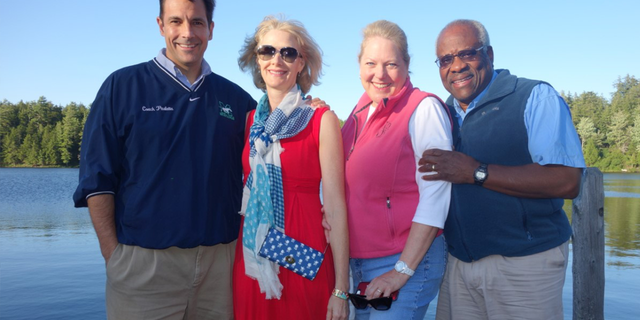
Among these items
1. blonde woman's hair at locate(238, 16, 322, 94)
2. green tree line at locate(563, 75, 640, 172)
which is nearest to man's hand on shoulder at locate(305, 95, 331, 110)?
blonde woman's hair at locate(238, 16, 322, 94)

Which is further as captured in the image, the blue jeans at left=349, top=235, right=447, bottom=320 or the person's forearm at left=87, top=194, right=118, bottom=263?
the person's forearm at left=87, top=194, right=118, bottom=263

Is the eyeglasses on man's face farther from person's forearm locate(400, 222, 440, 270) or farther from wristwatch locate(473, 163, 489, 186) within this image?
person's forearm locate(400, 222, 440, 270)

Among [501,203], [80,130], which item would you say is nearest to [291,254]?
[501,203]

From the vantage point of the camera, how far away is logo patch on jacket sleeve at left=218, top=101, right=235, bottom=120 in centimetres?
358

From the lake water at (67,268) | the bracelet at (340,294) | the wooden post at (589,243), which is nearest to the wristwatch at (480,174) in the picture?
the bracelet at (340,294)

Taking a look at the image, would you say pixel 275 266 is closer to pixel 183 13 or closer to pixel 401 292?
pixel 401 292

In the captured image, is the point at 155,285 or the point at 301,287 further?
the point at 155,285

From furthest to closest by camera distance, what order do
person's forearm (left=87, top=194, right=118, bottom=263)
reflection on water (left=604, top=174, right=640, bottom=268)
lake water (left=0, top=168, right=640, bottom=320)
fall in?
1. reflection on water (left=604, top=174, right=640, bottom=268)
2. lake water (left=0, top=168, right=640, bottom=320)
3. person's forearm (left=87, top=194, right=118, bottom=263)

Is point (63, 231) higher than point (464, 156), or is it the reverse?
point (464, 156)

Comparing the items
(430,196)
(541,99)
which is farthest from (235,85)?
(541,99)

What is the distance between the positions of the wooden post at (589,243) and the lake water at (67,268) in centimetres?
505

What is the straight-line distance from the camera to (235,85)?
389cm

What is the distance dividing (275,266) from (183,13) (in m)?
2.05

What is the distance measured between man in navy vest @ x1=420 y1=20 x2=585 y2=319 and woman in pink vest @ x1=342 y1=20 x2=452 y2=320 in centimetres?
A: 15
